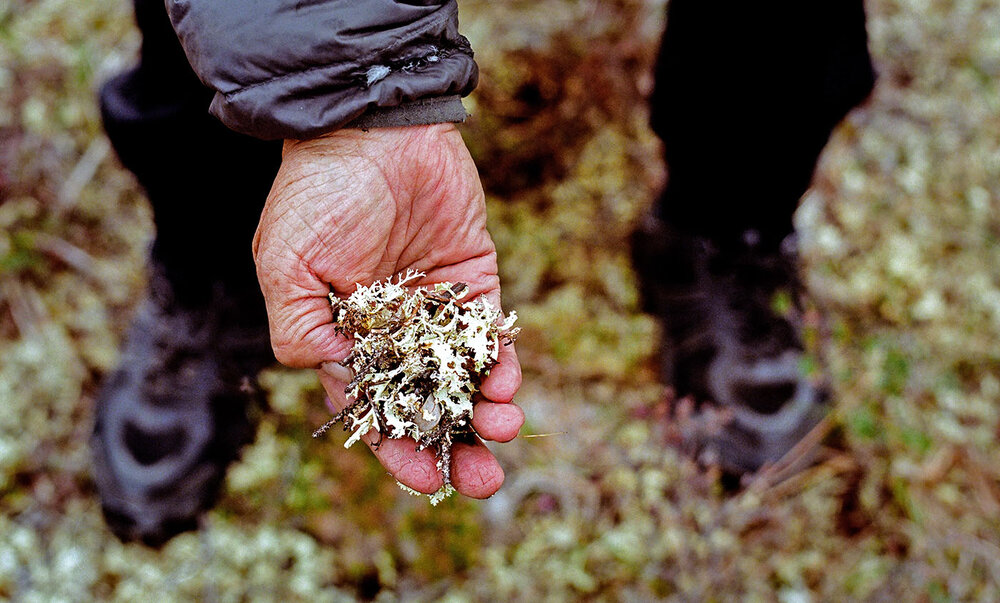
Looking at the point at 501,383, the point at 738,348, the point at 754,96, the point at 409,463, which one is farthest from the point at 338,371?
the point at 738,348

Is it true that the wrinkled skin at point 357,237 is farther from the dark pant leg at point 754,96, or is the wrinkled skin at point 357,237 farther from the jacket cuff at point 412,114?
the dark pant leg at point 754,96

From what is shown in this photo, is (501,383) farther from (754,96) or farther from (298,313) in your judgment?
(754,96)

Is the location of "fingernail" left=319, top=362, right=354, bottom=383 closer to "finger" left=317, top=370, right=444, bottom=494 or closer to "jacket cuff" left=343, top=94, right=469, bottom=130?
"finger" left=317, top=370, right=444, bottom=494

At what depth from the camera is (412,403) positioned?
1620 millimetres

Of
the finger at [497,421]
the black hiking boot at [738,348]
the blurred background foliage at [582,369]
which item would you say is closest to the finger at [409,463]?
the finger at [497,421]

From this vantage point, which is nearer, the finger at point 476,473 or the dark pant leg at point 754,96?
the finger at point 476,473

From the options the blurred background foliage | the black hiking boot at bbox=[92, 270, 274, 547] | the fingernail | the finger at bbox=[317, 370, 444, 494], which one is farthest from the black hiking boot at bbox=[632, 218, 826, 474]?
the black hiking boot at bbox=[92, 270, 274, 547]

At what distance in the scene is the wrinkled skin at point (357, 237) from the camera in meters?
1.58

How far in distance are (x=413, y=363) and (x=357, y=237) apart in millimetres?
322

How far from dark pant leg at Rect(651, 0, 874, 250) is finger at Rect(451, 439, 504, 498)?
1430 millimetres

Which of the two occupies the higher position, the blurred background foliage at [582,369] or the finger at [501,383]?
the finger at [501,383]

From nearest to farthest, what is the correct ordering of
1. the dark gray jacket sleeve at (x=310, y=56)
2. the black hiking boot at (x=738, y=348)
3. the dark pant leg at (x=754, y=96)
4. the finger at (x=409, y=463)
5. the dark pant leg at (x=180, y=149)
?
the dark gray jacket sleeve at (x=310, y=56), the finger at (x=409, y=463), the dark pant leg at (x=180, y=149), the dark pant leg at (x=754, y=96), the black hiking boot at (x=738, y=348)

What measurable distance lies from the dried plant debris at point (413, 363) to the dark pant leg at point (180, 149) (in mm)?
669

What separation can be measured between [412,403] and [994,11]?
157 inches
